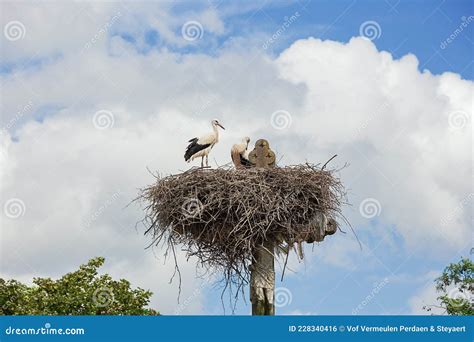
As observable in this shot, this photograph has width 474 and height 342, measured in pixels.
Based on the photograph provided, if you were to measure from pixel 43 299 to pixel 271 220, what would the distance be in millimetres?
9035

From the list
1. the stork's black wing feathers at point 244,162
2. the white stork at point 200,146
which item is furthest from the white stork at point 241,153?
the white stork at point 200,146

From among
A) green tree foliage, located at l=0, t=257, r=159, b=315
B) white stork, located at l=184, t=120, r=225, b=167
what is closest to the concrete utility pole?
white stork, located at l=184, t=120, r=225, b=167

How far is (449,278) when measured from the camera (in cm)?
1510

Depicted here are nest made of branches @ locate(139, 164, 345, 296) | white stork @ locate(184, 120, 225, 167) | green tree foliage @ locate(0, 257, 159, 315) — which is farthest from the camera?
green tree foliage @ locate(0, 257, 159, 315)

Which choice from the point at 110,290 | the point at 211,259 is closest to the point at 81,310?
the point at 110,290

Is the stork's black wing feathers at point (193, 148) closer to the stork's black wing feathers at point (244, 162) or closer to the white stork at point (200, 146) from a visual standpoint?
the white stork at point (200, 146)

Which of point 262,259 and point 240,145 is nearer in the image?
point 262,259

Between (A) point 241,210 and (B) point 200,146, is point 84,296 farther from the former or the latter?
(A) point 241,210

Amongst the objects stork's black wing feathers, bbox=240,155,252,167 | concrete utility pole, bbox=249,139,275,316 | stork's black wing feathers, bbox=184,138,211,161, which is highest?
stork's black wing feathers, bbox=184,138,211,161

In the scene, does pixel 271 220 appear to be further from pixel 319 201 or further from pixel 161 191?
pixel 161 191

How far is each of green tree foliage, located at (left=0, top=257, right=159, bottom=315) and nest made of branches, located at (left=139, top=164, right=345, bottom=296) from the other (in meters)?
6.92

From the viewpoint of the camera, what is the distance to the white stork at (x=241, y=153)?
9973 millimetres

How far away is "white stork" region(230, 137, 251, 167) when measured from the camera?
997 centimetres

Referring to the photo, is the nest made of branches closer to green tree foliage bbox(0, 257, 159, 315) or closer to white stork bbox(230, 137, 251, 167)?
white stork bbox(230, 137, 251, 167)
